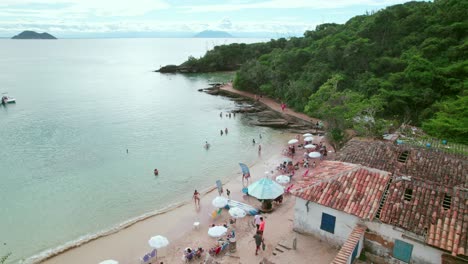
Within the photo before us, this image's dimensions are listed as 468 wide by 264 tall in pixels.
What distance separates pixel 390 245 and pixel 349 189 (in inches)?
110

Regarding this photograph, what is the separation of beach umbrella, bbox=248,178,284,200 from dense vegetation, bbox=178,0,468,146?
11.0 meters

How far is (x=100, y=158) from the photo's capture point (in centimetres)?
3225

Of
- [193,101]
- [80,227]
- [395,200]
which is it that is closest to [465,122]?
[395,200]

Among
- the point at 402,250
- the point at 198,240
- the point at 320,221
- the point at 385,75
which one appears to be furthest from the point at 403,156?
the point at 385,75

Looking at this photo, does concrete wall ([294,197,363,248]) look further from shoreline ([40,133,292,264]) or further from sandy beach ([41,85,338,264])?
shoreline ([40,133,292,264])

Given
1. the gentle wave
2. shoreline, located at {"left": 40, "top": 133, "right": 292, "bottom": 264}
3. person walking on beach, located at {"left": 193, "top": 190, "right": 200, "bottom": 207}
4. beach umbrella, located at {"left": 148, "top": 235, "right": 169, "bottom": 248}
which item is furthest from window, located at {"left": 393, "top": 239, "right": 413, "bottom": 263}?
the gentle wave

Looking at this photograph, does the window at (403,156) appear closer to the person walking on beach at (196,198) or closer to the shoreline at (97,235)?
the person walking on beach at (196,198)

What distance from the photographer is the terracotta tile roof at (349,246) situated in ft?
36.9

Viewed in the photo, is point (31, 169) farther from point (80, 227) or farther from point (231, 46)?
point (231, 46)

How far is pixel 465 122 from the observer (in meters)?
22.3

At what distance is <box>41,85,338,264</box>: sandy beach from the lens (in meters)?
14.6

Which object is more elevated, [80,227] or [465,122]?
[465,122]

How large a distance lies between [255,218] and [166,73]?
95.1 metres

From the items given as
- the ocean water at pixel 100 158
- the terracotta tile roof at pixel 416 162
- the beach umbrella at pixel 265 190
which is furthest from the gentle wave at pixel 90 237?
the terracotta tile roof at pixel 416 162
